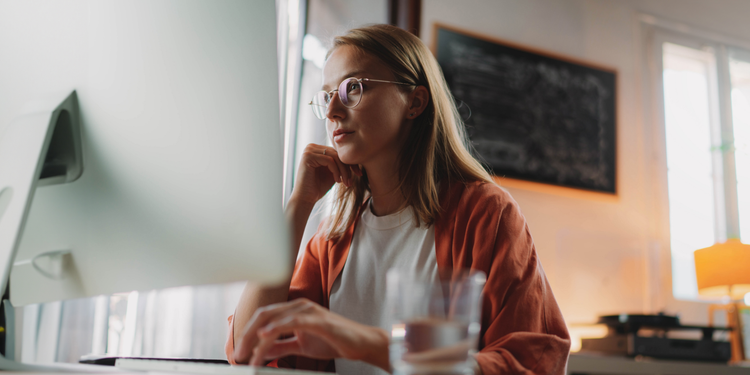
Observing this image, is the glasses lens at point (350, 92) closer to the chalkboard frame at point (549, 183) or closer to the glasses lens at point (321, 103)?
the glasses lens at point (321, 103)

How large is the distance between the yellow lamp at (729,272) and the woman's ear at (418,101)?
5.97 ft

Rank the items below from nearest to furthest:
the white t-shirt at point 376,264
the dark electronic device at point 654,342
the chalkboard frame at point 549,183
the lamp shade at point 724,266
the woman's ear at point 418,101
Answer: the white t-shirt at point 376,264
the woman's ear at point 418,101
the dark electronic device at point 654,342
the lamp shade at point 724,266
the chalkboard frame at point 549,183

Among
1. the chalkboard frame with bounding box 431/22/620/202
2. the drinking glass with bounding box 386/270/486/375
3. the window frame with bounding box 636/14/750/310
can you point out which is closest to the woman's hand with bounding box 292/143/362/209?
the drinking glass with bounding box 386/270/486/375

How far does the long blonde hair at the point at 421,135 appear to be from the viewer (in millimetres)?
1052

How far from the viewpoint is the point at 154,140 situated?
1.66 feet

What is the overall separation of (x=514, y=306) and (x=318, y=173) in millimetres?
513

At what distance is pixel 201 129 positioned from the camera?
1.57 feet

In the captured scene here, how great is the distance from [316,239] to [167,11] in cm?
73

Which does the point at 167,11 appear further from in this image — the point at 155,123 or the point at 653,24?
the point at 653,24

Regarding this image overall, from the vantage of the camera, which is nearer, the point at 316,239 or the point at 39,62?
the point at 39,62

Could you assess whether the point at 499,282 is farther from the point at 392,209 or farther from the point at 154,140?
the point at 154,140

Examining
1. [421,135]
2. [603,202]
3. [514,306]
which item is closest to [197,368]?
[514,306]

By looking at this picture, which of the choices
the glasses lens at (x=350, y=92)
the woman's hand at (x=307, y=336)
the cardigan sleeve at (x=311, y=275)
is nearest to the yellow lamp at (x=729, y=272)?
the cardigan sleeve at (x=311, y=275)

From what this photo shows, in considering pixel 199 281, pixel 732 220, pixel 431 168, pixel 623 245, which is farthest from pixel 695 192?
pixel 199 281
